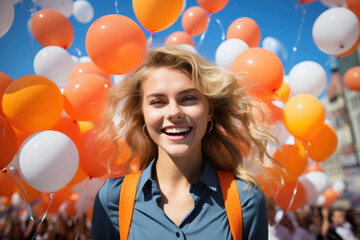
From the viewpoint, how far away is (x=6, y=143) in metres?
2.17

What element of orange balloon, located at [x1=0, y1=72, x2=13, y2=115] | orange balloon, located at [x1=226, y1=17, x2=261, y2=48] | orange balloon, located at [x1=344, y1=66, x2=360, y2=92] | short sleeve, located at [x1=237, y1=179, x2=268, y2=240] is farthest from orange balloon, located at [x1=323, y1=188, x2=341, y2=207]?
orange balloon, located at [x1=0, y1=72, x2=13, y2=115]

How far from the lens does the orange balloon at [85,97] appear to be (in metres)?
2.44

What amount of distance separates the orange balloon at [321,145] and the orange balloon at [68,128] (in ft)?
7.92

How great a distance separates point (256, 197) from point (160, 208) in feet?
1.66

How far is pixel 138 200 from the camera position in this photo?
144 centimetres

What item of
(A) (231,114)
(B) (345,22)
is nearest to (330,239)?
(B) (345,22)

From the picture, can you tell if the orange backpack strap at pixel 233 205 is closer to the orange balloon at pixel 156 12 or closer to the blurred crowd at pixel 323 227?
the orange balloon at pixel 156 12

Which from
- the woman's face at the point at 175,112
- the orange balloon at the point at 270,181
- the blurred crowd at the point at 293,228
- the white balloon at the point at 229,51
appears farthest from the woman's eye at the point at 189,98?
the blurred crowd at the point at 293,228

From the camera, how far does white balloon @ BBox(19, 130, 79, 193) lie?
204cm

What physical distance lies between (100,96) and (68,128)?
1.43 feet

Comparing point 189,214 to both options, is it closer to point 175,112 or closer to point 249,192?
point 249,192

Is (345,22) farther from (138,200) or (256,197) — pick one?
(138,200)

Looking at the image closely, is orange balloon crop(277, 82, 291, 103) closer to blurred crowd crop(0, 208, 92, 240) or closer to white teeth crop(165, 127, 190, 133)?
white teeth crop(165, 127, 190, 133)

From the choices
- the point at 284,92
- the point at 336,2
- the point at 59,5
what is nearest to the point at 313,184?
the point at 284,92
